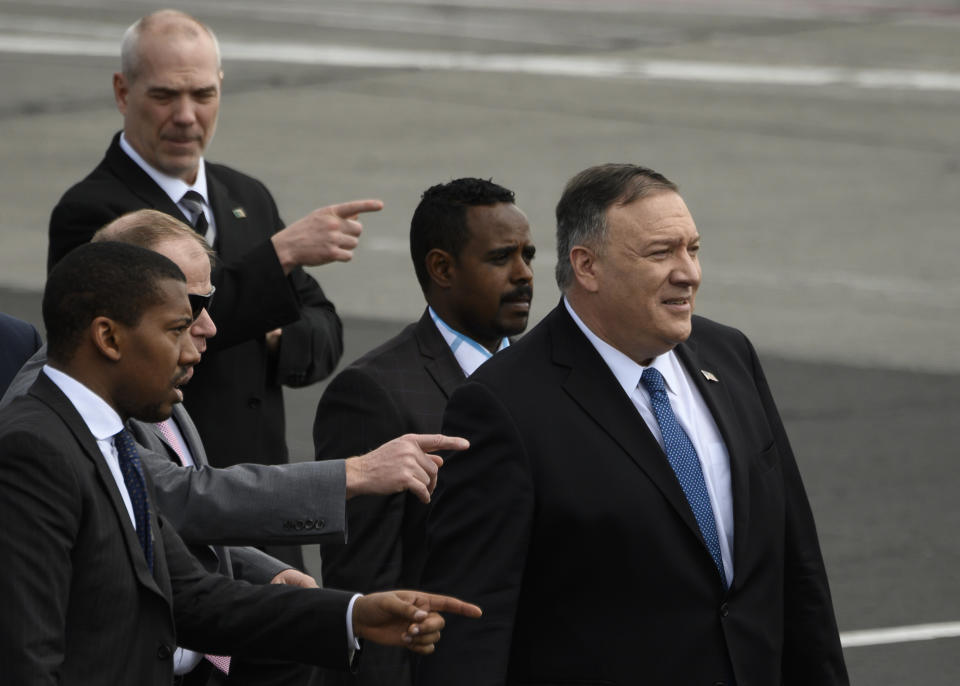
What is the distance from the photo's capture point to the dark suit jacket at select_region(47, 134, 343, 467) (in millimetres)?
6324

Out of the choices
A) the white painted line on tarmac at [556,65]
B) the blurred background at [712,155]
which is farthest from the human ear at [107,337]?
the white painted line on tarmac at [556,65]

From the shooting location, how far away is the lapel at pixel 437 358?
19.4 ft

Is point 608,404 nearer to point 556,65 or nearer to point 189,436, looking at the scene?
point 189,436

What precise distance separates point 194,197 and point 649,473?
266 cm

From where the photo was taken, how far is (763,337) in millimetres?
14414

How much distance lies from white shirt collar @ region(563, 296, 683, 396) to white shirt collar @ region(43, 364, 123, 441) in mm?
1351

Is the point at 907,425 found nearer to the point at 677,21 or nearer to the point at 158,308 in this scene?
the point at 158,308

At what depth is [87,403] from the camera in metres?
4.19

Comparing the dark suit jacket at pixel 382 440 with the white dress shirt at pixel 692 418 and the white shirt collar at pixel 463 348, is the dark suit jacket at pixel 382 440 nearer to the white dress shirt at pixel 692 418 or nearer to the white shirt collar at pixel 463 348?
the white shirt collar at pixel 463 348

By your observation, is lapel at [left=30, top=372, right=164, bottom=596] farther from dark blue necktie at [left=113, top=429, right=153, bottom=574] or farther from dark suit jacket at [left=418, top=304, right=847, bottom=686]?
dark suit jacket at [left=418, top=304, right=847, bottom=686]

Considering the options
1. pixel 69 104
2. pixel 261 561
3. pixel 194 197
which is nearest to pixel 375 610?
pixel 261 561

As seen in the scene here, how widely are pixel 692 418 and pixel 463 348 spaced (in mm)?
1235

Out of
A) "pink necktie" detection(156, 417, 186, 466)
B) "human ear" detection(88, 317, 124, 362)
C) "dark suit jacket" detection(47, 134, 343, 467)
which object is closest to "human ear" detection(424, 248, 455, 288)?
"dark suit jacket" detection(47, 134, 343, 467)

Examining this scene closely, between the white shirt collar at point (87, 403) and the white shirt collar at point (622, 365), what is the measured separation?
1351 mm
